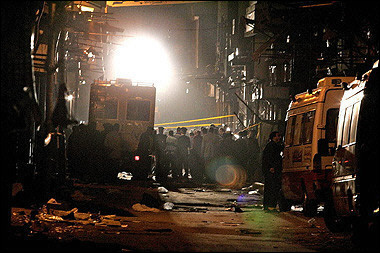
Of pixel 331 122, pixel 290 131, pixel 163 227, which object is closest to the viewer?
pixel 163 227

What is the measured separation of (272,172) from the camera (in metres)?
16.7

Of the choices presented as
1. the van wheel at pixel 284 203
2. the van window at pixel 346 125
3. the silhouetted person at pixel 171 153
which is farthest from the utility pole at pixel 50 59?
the silhouetted person at pixel 171 153

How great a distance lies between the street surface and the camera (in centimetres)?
935

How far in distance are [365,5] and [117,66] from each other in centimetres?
4763

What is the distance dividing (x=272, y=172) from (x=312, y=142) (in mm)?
2790

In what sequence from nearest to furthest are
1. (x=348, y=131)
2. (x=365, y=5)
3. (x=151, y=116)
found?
(x=348, y=131) < (x=365, y=5) < (x=151, y=116)

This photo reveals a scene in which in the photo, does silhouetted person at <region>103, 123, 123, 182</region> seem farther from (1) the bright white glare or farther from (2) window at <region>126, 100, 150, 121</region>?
(1) the bright white glare

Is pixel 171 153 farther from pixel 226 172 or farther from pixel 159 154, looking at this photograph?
pixel 226 172

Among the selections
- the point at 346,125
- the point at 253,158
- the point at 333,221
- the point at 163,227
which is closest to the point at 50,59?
the point at 163,227

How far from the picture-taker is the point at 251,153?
28.2 metres

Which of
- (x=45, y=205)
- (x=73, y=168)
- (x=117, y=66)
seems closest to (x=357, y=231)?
(x=45, y=205)

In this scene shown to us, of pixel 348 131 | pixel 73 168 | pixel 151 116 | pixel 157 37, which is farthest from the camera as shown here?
pixel 157 37

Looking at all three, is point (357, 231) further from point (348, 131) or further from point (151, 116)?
point (151, 116)

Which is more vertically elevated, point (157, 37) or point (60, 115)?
point (157, 37)
